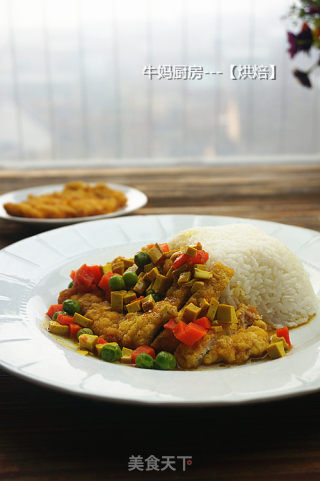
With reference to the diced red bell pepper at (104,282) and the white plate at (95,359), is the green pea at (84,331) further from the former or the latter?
the diced red bell pepper at (104,282)

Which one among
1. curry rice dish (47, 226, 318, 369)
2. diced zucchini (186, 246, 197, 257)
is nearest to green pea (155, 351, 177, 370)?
curry rice dish (47, 226, 318, 369)

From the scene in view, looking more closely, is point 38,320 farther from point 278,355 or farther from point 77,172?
point 77,172

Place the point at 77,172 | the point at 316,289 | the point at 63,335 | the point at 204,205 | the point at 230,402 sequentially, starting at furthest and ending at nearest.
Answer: the point at 77,172
the point at 204,205
the point at 316,289
the point at 63,335
the point at 230,402

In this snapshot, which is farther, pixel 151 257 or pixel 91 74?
pixel 91 74

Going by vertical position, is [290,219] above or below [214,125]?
below

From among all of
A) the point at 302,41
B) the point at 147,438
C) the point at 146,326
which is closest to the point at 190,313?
the point at 146,326

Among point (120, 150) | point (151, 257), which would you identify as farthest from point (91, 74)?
point (151, 257)
